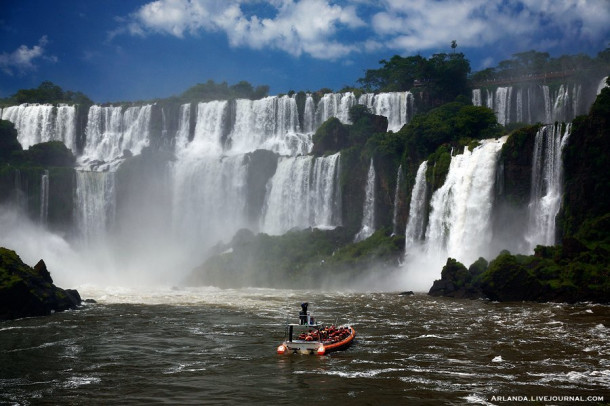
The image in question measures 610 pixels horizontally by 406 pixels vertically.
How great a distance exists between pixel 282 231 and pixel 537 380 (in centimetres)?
4434

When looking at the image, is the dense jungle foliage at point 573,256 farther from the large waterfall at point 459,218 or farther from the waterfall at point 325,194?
the waterfall at point 325,194

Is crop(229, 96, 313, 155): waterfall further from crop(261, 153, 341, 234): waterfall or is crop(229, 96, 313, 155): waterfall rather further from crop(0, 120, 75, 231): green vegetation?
crop(0, 120, 75, 231): green vegetation

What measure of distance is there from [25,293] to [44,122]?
165 ft

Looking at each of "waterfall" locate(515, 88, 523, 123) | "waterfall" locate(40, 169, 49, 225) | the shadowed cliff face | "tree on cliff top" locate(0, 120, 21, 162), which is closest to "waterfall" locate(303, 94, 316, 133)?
"waterfall" locate(515, 88, 523, 123)

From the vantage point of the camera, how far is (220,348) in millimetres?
23625

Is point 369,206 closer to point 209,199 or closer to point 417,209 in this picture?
point 417,209

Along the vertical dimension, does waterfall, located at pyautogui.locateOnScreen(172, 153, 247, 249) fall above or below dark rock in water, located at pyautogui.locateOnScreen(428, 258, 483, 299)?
above

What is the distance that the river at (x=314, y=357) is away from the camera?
17.0 m

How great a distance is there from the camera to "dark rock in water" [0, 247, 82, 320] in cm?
3112

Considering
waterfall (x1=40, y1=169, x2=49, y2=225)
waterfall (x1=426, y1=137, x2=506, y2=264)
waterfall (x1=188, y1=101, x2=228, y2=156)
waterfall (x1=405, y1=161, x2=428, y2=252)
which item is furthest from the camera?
waterfall (x1=188, y1=101, x2=228, y2=156)

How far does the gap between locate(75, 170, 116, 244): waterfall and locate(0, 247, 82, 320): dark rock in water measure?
2856cm

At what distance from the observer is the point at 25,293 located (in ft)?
105

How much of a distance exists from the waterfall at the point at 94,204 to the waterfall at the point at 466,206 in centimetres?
3404

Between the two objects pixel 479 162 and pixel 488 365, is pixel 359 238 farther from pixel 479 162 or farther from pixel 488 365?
pixel 488 365
